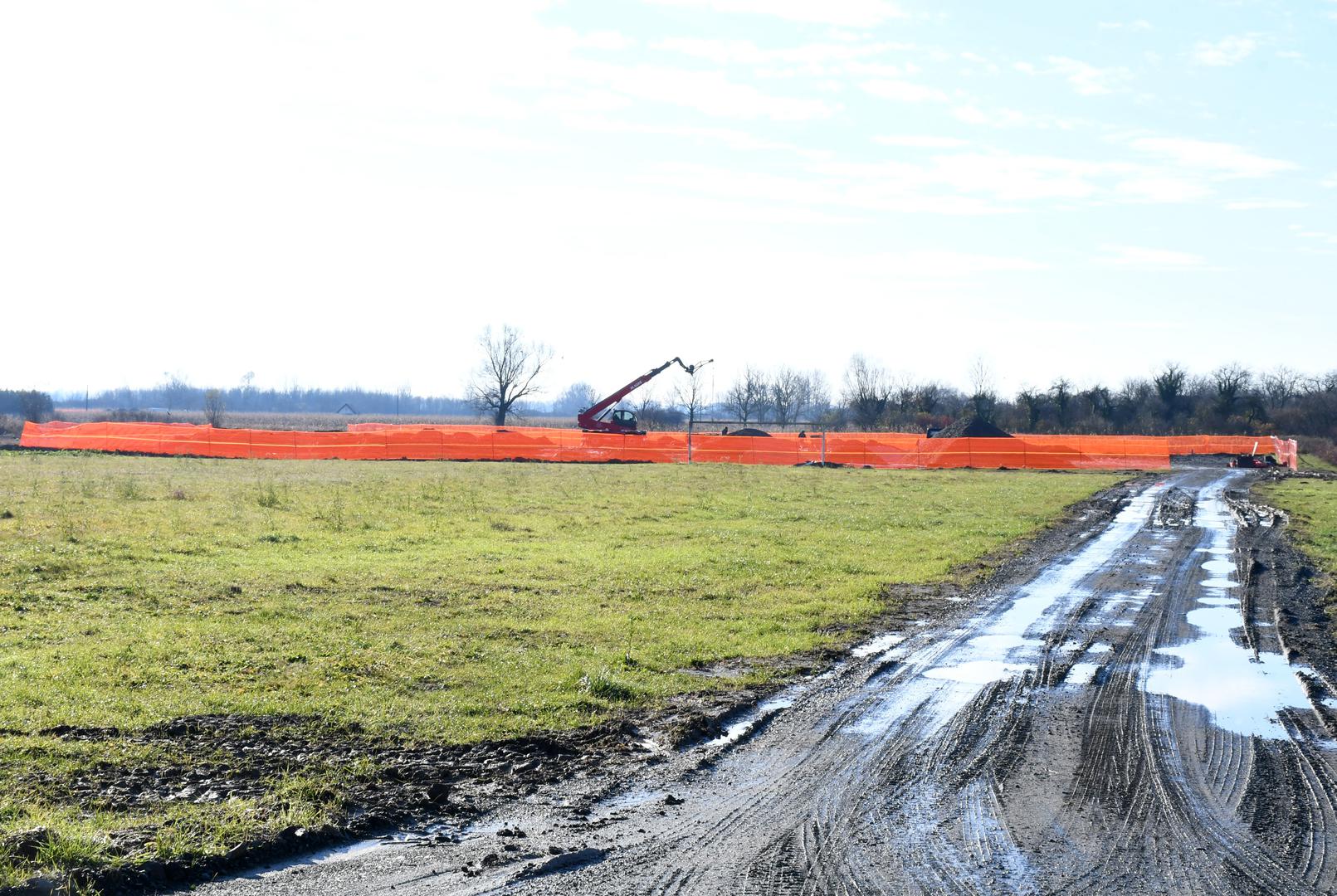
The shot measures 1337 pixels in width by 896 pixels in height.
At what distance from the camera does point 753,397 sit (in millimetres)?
118062

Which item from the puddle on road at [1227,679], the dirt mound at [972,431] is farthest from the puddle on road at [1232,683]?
the dirt mound at [972,431]

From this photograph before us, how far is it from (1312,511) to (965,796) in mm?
22735

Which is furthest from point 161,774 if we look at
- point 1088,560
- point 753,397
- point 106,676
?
point 753,397

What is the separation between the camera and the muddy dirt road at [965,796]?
15.8 feet

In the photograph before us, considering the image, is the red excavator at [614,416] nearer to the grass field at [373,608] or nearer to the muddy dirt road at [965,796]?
the grass field at [373,608]

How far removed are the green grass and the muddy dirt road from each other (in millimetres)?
5492

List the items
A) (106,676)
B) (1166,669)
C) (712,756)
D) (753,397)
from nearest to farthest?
(712,756)
(106,676)
(1166,669)
(753,397)

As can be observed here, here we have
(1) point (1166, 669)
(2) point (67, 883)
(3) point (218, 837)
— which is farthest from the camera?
(1) point (1166, 669)

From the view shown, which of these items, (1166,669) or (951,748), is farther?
(1166,669)

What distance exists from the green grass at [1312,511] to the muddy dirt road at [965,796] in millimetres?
5492

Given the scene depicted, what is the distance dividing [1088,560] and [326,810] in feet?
45.2

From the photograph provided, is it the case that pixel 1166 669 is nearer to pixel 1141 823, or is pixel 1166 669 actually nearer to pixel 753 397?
pixel 1141 823

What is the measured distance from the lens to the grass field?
6363 mm

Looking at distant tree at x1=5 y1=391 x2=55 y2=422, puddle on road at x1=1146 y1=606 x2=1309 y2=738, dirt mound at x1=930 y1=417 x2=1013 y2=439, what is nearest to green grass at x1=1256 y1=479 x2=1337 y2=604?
puddle on road at x1=1146 y1=606 x2=1309 y2=738
